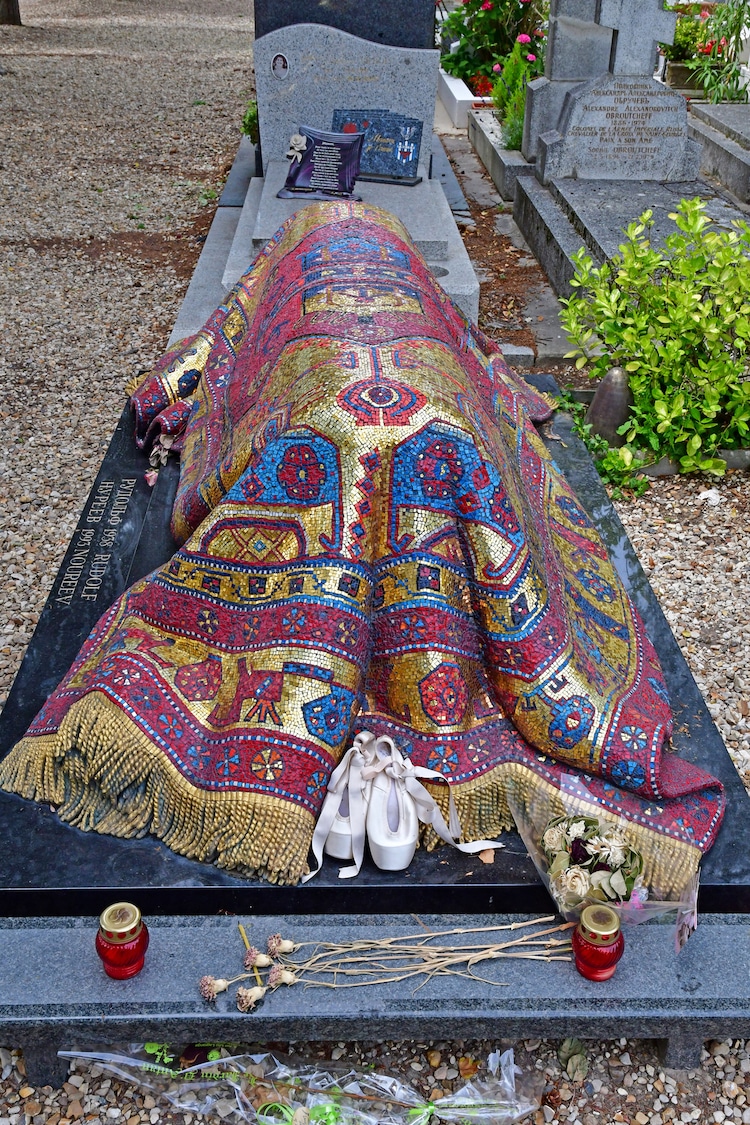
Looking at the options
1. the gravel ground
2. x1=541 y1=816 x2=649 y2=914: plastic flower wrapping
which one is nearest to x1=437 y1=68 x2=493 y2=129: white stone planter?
the gravel ground

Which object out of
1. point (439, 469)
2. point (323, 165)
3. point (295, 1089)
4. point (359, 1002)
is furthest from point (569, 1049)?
point (323, 165)

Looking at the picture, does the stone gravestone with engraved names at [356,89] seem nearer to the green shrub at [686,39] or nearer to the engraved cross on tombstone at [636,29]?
the engraved cross on tombstone at [636,29]

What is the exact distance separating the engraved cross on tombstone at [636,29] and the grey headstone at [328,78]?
1.49 meters

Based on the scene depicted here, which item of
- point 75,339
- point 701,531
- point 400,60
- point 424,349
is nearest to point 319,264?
point 424,349

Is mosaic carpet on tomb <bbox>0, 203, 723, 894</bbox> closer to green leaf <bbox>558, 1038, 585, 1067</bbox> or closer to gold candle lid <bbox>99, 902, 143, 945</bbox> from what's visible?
gold candle lid <bbox>99, 902, 143, 945</bbox>

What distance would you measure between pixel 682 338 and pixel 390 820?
316 cm

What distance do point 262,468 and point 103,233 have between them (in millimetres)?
6470

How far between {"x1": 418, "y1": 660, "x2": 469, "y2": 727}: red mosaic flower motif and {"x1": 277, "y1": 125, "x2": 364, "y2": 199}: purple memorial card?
5.09m

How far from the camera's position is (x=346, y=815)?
2.52 metres

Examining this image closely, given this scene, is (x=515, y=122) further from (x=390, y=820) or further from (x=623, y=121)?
(x=390, y=820)

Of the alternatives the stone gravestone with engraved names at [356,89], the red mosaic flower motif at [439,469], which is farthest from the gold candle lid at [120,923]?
the stone gravestone with engraved names at [356,89]

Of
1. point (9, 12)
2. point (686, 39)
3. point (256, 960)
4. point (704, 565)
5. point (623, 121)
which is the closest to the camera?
point (256, 960)

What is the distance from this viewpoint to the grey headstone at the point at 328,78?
25.2ft

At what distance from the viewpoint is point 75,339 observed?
21.3 ft
